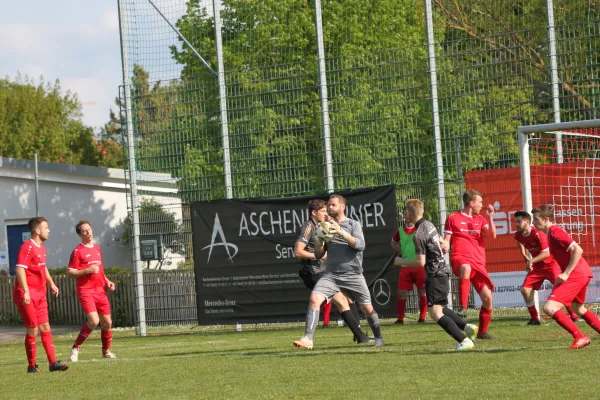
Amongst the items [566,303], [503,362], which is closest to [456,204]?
[566,303]

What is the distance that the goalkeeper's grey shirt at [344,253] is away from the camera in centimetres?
1216

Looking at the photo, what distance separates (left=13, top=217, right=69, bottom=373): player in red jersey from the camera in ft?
40.2

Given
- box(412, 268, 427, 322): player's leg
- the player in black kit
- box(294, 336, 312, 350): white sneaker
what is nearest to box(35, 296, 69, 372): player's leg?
box(294, 336, 312, 350): white sneaker

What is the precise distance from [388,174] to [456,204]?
1401 millimetres

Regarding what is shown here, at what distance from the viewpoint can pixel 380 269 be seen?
17875 millimetres

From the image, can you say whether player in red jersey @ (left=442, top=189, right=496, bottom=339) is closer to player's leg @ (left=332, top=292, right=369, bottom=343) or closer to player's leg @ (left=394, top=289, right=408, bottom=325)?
player's leg @ (left=332, top=292, right=369, bottom=343)

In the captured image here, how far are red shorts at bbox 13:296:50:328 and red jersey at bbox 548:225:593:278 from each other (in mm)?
6150

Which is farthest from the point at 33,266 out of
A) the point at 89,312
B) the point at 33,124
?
the point at 33,124

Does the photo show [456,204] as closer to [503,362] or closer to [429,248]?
[429,248]

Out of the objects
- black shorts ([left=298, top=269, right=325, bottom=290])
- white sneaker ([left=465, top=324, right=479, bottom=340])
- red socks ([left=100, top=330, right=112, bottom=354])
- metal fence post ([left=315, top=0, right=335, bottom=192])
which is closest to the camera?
white sneaker ([left=465, top=324, right=479, bottom=340])

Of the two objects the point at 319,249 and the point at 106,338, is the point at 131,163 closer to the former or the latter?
the point at 106,338

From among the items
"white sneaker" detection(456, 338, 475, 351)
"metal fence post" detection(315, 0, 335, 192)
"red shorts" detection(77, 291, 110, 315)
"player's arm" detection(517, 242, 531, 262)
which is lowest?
"white sneaker" detection(456, 338, 475, 351)

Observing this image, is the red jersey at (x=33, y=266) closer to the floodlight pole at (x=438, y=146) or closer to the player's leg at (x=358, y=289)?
the player's leg at (x=358, y=289)

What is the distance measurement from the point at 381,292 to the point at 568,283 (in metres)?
7.02
